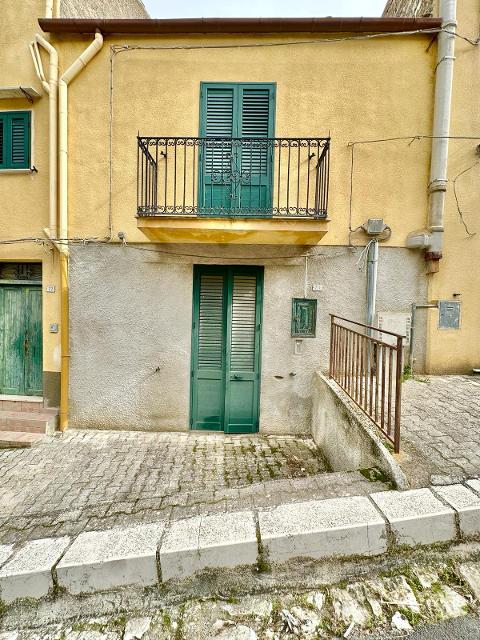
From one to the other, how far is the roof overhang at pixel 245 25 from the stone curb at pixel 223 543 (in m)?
6.94

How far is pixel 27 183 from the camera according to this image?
5711mm

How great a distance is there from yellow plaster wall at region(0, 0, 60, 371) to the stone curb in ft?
14.0

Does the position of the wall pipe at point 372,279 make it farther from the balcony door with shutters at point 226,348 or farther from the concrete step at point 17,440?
the concrete step at point 17,440

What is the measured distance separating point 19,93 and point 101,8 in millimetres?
3298

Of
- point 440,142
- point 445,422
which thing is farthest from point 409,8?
point 445,422

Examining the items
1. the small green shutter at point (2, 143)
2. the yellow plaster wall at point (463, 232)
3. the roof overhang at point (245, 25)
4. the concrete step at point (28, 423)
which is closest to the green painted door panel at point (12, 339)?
the concrete step at point (28, 423)

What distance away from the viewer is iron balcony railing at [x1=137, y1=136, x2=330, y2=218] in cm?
539

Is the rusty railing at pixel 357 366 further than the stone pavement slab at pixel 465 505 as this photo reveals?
Yes

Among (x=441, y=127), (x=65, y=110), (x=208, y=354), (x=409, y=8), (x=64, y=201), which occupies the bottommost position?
(x=208, y=354)

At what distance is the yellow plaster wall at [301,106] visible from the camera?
5.41m

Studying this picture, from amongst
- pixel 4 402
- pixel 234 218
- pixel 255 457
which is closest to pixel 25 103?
pixel 234 218

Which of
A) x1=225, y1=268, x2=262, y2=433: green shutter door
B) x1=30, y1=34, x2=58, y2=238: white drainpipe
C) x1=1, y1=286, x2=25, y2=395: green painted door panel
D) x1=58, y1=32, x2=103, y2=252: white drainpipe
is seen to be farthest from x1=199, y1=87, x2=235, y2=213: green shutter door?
x1=1, y1=286, x2=25, y2=395: green painted door panel

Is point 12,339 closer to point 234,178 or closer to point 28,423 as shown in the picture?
point 28,423

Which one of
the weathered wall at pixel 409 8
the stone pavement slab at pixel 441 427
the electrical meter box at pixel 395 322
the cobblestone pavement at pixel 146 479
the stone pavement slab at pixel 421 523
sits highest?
the weathered wall at pixel 409 8
